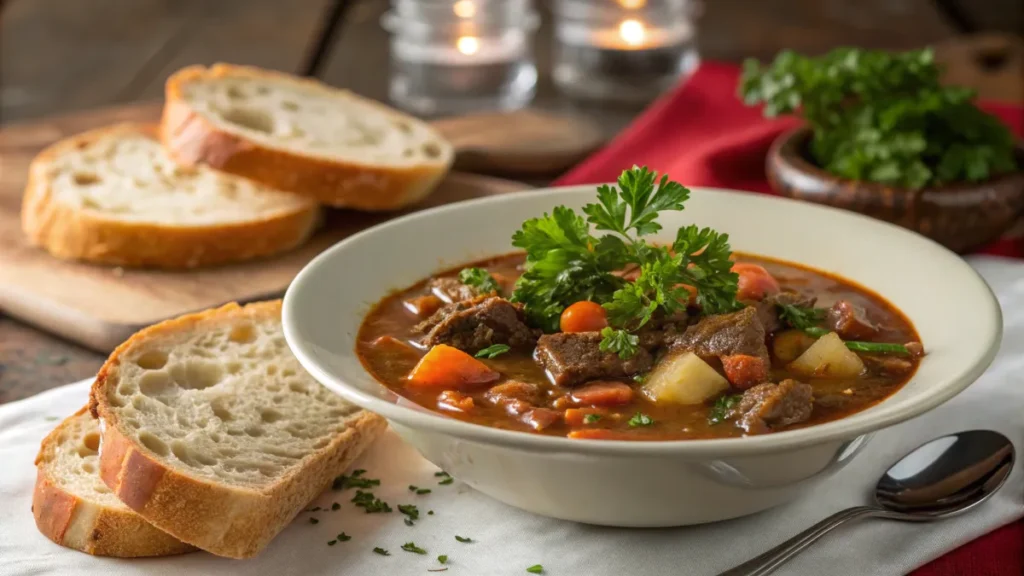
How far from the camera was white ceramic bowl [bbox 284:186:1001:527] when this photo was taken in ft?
7.88

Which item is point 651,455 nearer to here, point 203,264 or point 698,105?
point 203,264

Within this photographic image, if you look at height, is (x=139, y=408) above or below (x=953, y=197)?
below

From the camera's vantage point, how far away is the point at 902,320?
328cm

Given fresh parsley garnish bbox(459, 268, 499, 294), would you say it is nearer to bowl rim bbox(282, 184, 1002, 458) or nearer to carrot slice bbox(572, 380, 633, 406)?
carrot slice bbox(572, 380, 633, 406)

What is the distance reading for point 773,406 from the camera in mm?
2617

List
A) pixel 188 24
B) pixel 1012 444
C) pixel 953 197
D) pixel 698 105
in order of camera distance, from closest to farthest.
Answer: pixel 1012 444 → pixel 953 197 → pixel 698 105 → pixel 188 24

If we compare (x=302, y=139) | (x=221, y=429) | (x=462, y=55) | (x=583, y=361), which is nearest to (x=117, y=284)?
(x=302, y=139)

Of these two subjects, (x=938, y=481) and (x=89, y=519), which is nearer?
(x=89, y=519)

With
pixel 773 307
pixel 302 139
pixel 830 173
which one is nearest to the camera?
pixel 773 307

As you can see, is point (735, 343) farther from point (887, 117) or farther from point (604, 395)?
point (887, 117)

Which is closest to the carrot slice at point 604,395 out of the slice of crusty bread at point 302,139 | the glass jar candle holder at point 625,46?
the slice of crusty bread at point 302,139

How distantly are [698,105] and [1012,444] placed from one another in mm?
3159

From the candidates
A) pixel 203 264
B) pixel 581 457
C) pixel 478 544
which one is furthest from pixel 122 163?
pixel 581 457

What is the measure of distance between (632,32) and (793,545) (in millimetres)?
4543
